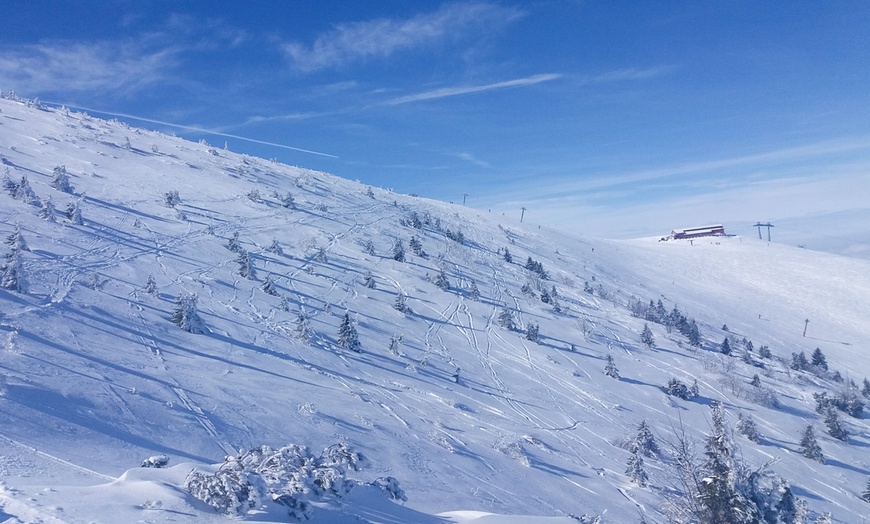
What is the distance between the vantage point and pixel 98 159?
31188 millimetres

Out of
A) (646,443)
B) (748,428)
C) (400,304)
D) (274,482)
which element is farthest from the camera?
(400,304)

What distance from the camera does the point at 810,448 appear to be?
1816 centimetres

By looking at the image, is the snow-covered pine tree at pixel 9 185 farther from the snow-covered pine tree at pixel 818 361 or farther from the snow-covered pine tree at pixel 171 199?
the snow-covered pine tree at pixel 818 361

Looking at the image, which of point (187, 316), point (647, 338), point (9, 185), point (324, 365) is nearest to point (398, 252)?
point (647, 338)

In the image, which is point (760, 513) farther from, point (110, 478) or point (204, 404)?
point (204, 404)

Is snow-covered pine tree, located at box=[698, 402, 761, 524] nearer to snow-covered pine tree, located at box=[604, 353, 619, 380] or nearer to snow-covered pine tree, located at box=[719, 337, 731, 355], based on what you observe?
snow-covered pine tree, located at box=[604, 353, 619, 380]

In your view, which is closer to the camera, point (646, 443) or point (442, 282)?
point (646, 443)

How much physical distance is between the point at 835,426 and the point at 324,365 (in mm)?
18788

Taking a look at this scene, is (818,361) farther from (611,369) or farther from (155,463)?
(155,463)

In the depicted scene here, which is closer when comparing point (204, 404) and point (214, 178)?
point (204, 404)

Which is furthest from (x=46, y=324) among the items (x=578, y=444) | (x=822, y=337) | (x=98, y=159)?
(x=822, y=337)

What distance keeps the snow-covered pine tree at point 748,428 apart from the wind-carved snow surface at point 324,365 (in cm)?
39

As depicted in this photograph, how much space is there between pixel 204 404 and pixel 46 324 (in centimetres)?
412

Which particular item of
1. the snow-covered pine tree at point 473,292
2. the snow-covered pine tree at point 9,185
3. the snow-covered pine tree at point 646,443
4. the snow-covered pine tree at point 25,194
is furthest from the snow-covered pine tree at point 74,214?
the snow-covered pine tree at point 646,443
